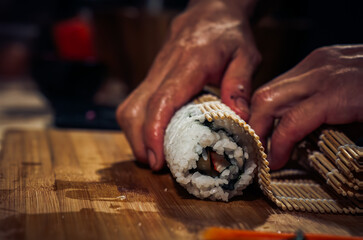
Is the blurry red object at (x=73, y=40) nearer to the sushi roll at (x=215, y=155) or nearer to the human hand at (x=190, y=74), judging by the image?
the human hand at (x=190, y=74)

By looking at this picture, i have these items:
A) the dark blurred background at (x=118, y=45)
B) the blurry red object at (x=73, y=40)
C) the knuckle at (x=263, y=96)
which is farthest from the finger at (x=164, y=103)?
the blurry red object at (x=73, y=40)

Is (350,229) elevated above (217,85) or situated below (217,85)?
below

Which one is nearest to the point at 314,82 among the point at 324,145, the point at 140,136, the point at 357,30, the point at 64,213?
the point at 324,145

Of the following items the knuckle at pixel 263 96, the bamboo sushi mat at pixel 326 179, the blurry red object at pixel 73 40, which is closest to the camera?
the bamboo sushi mat at pixel 326 179

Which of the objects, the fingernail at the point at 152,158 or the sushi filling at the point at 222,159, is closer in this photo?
the sushi filling at the point at 222,159

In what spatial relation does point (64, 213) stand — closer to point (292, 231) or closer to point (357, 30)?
point (292, 231)

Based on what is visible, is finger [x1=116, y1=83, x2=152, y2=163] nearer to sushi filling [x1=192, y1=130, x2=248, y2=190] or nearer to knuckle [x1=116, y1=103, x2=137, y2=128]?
knuckle [x1=116, y1=103, x2=137, y2=128]

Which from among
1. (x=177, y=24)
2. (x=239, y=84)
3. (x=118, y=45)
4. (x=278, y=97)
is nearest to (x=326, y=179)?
(x=278, y=97)
